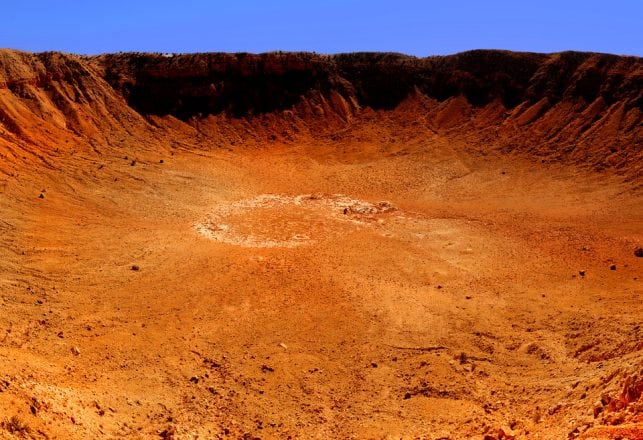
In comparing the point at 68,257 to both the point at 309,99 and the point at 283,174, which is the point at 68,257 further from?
the point at 309,99

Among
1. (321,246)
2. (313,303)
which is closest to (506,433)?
(313,303)

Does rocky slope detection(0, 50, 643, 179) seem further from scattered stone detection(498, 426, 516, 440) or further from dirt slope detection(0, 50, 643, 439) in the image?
scattered stone detection(498, 426, 516, 440)

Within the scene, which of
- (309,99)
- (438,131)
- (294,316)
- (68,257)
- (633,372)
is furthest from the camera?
(309,99)

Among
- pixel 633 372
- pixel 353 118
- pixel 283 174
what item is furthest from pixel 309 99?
pixel 633 372

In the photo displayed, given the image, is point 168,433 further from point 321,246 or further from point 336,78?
point 336,78

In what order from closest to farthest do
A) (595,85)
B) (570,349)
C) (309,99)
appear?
(570,349) → (595,85) → (309,99)

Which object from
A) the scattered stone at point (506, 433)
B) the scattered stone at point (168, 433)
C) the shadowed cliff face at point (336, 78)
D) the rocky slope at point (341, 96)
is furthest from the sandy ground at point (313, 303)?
the shadowed cliff face at point (336, 78)

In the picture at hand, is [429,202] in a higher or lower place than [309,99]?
lower
